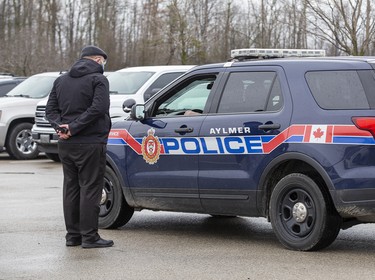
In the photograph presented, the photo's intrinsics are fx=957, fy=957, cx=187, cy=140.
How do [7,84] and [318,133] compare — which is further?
[7,84]

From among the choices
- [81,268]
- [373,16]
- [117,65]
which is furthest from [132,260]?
[117,65]

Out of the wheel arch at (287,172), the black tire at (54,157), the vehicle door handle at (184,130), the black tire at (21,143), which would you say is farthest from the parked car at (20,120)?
the wheel arch at (287,172)

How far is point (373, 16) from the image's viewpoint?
75.9 ft

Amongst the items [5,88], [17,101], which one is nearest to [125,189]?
[17,101]

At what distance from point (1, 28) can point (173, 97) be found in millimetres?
43964

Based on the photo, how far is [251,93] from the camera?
877cm

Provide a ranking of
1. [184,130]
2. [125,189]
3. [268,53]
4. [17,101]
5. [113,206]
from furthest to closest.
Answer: [17,101]
[268,53]
[113,206]
[125,189]
[184,130]

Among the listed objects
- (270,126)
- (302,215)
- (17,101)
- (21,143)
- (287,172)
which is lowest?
(21,143)

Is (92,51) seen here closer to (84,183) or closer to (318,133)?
(84,183)

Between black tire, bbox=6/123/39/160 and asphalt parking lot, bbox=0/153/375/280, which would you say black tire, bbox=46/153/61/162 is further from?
asphalt parking lot, bbox=0/153/375/280

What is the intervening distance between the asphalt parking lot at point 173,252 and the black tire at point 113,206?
109 mm

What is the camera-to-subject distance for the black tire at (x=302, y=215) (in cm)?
809

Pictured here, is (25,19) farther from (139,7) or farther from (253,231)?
(253,231)

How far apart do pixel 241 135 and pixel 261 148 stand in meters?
0.25
